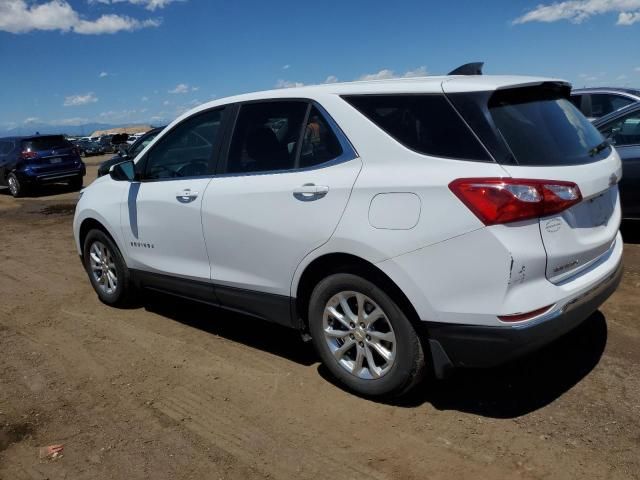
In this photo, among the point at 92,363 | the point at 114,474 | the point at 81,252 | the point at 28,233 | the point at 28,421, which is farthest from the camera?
the point at 28,233

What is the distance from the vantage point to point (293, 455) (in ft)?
9.59

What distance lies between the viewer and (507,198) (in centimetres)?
269

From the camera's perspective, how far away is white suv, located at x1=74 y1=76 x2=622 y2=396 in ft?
9.03

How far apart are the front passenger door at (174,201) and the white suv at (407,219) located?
0.03 m

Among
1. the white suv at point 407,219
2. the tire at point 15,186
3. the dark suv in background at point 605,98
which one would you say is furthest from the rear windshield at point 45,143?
the white suv at point 407,219

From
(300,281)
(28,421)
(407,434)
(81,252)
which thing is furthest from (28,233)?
(407,434)

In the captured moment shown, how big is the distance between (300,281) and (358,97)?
1.16 meters

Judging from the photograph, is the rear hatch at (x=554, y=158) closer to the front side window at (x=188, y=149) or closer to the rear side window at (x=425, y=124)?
the rear side window at (x=425, y=124)

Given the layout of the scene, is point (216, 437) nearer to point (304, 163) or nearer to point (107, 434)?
point (107, 434)

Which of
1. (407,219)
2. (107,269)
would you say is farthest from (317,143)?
(107,269)

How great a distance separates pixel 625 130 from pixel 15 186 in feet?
53.1

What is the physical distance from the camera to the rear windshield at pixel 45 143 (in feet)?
54.4

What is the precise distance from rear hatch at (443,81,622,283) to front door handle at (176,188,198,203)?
1.98 meters

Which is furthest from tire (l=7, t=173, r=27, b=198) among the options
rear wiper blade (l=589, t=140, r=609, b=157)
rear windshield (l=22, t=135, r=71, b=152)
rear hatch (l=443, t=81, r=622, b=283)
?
rear wiper blade (l=589, t=140, r=609, b=157)
